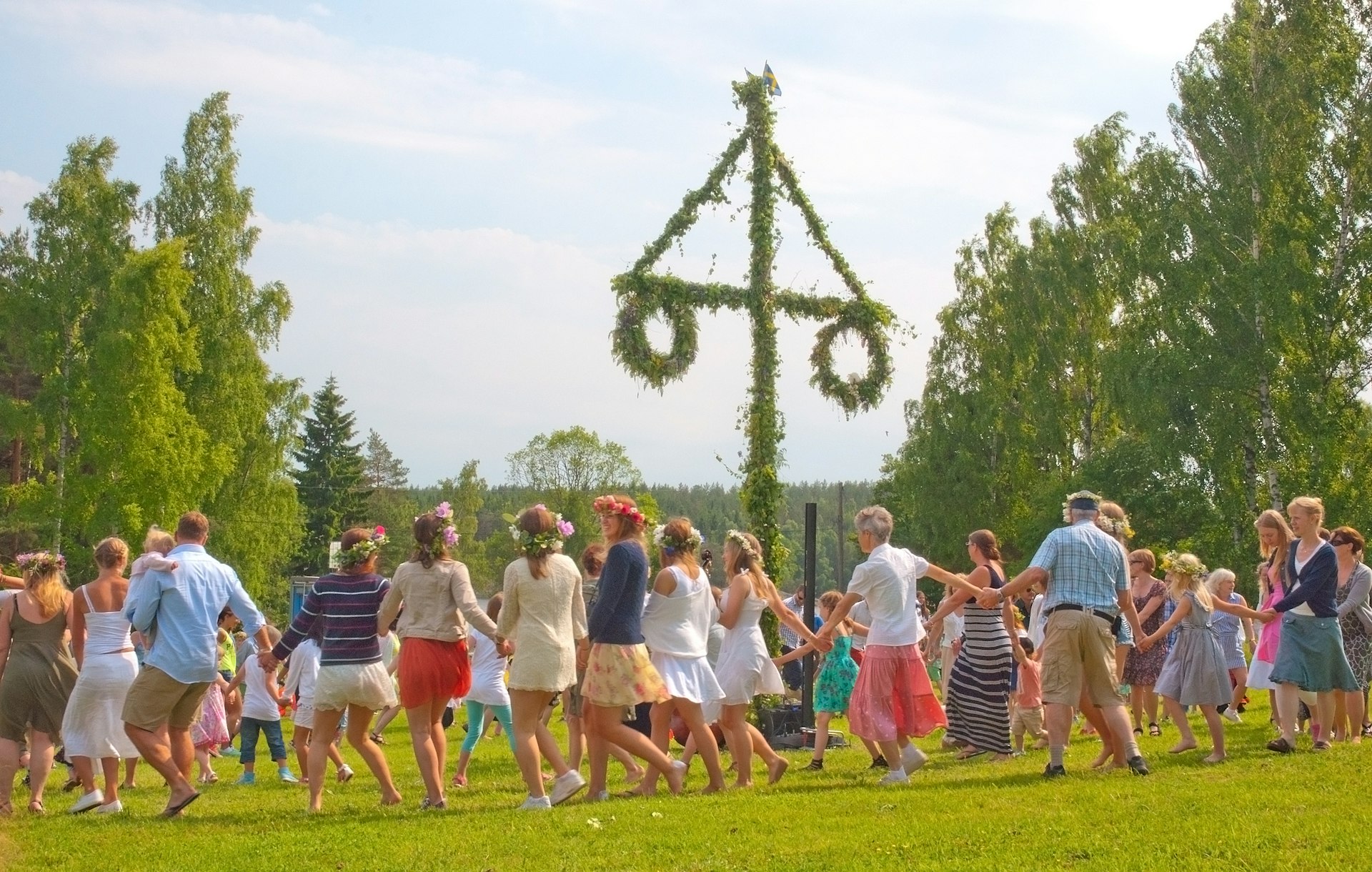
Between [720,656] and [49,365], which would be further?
[49,365]

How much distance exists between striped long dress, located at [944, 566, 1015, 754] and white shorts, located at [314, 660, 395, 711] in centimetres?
494

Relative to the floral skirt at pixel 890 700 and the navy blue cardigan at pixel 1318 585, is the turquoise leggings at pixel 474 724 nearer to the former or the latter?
the floral skirt at pixel 890 700

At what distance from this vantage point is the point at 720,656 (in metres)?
11.0

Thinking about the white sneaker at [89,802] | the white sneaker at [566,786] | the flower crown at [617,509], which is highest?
the flower crown at [617,509]

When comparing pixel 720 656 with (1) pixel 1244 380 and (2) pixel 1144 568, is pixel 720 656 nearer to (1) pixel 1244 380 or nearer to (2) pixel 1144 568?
(2) pixel 1144 568

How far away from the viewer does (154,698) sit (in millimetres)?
9508

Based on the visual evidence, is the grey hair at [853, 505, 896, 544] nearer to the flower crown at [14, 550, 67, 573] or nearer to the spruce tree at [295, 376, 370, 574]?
the flower crown at [14, 550, 67, 573]

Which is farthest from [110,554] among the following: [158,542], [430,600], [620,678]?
[620,678]

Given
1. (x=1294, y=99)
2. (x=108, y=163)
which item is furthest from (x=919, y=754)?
(x=108, y=163)

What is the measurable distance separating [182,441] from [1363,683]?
29.3 m

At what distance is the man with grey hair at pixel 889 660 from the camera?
10070mm

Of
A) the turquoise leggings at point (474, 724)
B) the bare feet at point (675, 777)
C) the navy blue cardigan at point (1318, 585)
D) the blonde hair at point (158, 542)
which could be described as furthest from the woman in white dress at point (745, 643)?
the blonde hair at point (158, 542)

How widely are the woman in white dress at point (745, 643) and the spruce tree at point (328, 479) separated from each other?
2391 inches

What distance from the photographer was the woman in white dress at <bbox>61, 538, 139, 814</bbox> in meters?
10.1
